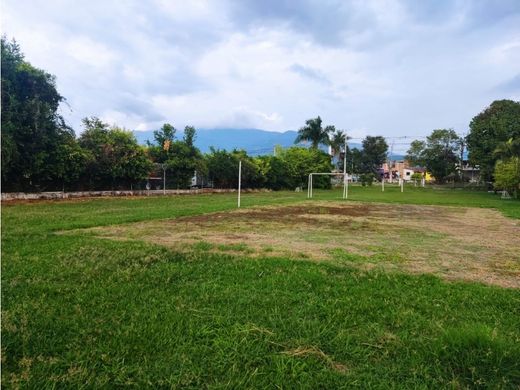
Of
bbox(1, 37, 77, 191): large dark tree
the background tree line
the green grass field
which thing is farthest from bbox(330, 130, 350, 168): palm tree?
the green grass field

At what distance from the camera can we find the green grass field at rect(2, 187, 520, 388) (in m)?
2.54

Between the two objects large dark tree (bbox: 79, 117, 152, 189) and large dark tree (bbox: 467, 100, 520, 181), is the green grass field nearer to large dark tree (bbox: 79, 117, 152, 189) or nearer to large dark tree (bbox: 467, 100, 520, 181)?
large dark tree (bbox: 79, 117, 152, 189)

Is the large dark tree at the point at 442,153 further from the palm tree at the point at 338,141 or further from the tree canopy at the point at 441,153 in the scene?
the palm tree at the point at 338,141

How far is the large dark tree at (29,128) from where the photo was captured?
17373mm

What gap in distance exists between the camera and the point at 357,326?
10.9 feet

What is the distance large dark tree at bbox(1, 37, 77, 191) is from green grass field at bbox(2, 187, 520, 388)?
15.2m

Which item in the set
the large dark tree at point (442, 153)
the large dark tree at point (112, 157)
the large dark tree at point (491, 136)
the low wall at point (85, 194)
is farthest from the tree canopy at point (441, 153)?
the large dark tree at point (112, 157)

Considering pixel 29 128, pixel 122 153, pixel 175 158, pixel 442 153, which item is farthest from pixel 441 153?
pixel 29 128

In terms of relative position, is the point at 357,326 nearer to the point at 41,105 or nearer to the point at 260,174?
the point at 41,105

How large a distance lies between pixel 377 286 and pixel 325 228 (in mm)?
6104

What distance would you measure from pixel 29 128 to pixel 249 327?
19.4m

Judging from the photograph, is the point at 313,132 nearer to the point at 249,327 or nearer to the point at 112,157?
the point at 112,157

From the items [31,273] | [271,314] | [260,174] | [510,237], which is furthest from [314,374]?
[260,174]

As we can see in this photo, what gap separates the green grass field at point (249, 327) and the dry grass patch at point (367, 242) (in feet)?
3.06
